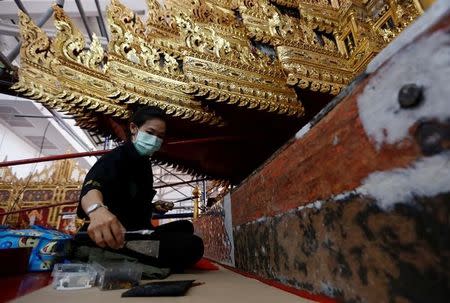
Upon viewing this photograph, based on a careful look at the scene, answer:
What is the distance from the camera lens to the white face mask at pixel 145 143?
125 centimetres

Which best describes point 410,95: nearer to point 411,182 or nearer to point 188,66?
point 411,182

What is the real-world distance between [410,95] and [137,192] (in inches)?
47.3

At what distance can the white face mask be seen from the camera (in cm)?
125

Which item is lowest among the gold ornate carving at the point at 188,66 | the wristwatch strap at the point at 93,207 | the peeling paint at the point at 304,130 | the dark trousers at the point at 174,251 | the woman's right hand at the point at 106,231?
the dark trousers at the point at 174,251

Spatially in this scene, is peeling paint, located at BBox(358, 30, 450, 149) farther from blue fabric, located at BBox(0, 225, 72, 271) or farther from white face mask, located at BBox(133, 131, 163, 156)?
Result: blue fabric, located at BBox(0, 225, 72, 271)

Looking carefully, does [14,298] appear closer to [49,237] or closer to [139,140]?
[139,140]

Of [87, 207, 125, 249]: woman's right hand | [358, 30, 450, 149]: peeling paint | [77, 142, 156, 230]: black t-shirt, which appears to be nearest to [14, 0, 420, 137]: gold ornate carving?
[77, 142, 156, 230]: black t-shirt

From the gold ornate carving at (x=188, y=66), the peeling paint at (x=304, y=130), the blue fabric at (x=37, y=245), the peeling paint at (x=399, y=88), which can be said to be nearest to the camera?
the peeling paint at (x=399, y=88)

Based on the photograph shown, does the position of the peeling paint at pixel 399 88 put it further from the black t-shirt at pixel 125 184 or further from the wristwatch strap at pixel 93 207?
the black t-shirt at pixel 125 184

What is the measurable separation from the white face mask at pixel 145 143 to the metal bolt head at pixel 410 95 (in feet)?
3.61

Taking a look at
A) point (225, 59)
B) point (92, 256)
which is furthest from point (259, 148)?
point (92, 256)

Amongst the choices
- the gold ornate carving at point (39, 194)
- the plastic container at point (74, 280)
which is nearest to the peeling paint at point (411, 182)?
the plastic container at point (74, 280)

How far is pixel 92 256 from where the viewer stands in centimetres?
106

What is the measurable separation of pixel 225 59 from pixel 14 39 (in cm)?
654
